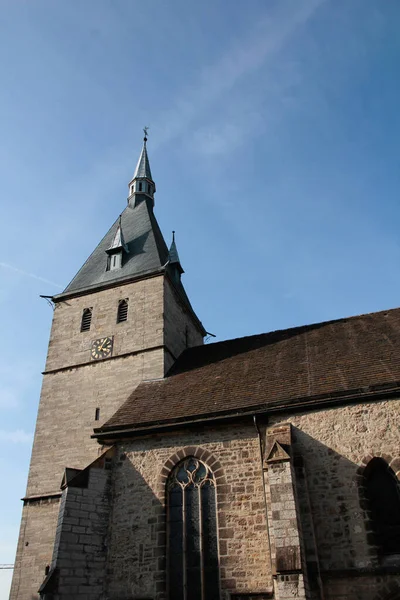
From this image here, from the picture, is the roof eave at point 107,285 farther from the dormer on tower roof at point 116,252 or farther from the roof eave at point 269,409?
the roof eave at point 269,409

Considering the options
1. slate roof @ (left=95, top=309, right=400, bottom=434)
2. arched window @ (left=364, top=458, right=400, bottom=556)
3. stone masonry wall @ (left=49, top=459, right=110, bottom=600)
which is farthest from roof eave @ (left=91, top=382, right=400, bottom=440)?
arched window @ (left=364, top=458, right=400, bottom=556)

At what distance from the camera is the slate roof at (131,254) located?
62.6ft

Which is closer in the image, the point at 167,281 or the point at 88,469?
the point at 88,469

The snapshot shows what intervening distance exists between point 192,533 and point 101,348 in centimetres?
791

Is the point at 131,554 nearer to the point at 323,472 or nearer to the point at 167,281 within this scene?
the point at 323,472

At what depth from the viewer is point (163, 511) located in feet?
36.2

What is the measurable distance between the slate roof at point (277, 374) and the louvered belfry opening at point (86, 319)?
12.5 ft

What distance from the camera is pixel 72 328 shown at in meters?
18.4

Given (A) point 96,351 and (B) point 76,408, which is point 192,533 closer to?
(B) point 76,408

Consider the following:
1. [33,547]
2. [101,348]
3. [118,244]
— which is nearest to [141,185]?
[118,244]

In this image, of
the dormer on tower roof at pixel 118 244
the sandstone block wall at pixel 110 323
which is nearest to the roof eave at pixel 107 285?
the sandstone block wall at pixel 110 323

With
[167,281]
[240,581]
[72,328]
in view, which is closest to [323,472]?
[240,581]

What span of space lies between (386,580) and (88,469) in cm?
646

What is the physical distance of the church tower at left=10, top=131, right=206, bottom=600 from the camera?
46.5 ft
